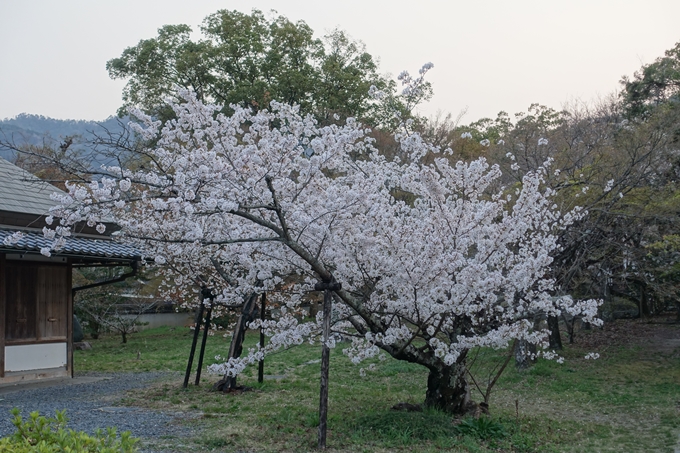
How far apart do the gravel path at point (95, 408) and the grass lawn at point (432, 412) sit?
363mm

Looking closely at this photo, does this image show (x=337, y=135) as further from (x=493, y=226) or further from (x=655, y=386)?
(x=655, y=386)

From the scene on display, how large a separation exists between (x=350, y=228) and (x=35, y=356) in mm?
7196

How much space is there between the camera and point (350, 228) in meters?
6.52

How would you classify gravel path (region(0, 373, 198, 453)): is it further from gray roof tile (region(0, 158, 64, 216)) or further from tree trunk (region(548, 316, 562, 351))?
tree trunk (region(548, 316, 562, 351))

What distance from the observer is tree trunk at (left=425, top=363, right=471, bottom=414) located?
7320mm

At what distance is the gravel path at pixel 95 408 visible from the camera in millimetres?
6793

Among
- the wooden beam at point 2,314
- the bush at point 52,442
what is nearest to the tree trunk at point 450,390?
the bush at point 52,442

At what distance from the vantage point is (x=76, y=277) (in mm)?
18047

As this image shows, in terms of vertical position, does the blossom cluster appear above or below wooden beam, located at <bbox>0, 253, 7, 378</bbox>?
above

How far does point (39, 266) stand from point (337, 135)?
23.3 ft

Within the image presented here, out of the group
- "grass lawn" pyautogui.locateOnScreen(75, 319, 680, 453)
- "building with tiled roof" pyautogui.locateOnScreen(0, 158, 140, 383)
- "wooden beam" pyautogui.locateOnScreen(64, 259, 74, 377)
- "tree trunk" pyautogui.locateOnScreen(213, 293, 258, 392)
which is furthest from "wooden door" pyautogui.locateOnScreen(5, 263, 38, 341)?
"tree trunk" pyautogui.locateOnScreen(213, 293, 258, 392)

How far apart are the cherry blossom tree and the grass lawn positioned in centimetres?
78

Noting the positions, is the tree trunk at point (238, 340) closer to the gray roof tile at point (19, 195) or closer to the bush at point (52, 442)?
the gray roof tile at point (19, 195)

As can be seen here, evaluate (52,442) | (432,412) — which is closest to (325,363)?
(432,412)
